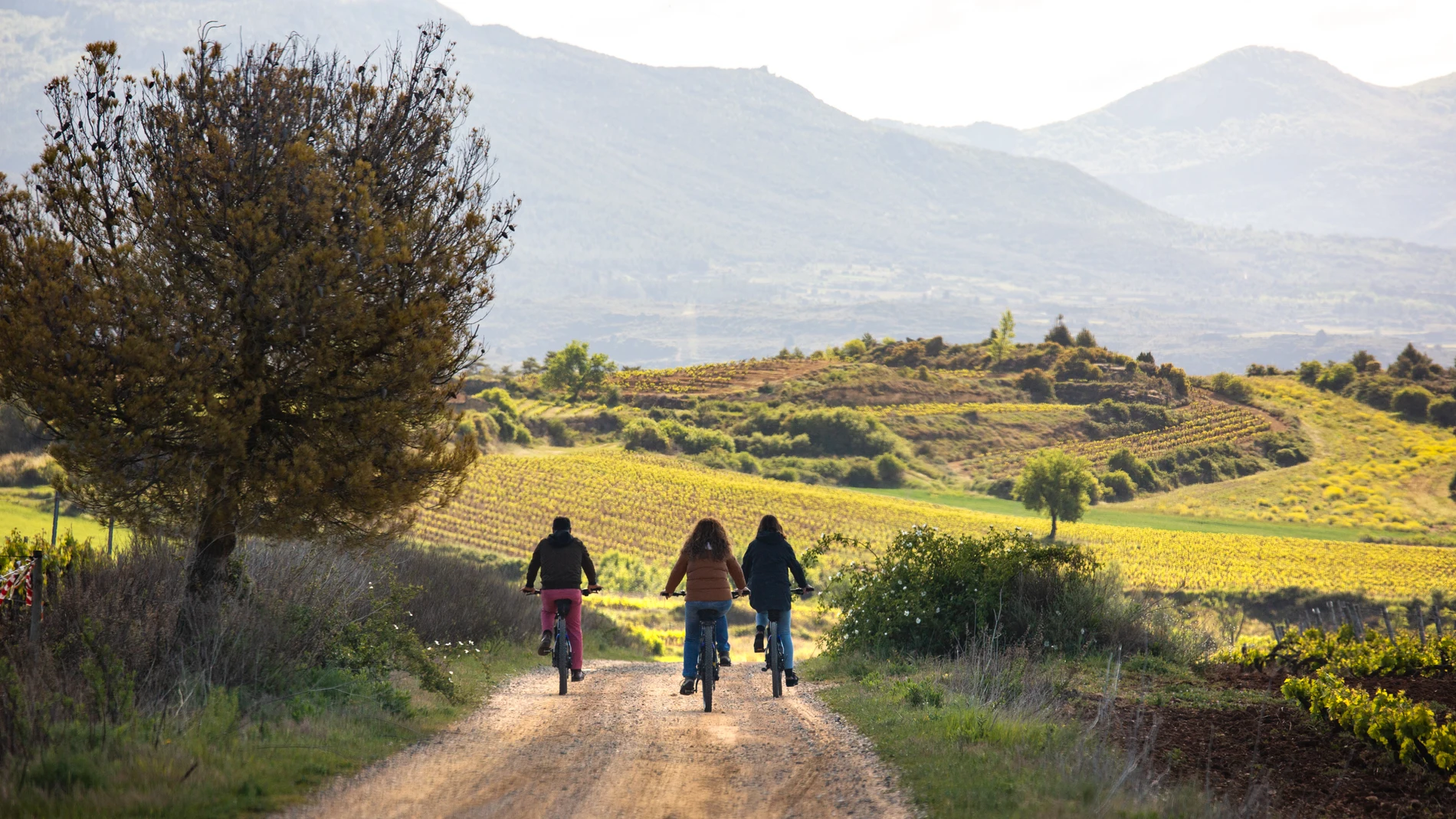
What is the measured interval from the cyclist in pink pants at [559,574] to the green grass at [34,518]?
15277 millimetres

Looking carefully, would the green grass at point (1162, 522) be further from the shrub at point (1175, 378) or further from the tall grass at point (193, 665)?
the tall grass at point (193, 665)

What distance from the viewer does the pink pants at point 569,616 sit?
44.5 feet

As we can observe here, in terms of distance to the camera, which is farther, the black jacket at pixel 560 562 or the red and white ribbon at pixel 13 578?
the black jacket at pixel 560 562

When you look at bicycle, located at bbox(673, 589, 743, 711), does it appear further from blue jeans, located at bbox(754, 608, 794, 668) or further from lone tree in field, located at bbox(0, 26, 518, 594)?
lone tree in field, located at bbox(0, 26, 518, 594)

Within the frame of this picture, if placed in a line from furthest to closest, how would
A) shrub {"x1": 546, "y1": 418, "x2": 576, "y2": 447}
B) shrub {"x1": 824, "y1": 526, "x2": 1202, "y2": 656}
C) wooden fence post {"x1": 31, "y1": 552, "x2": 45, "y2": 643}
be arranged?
1. shrub {"x1": 546, "y1": 418, "x2": 576, "y2": 447}
2. shrub {"x1": 824, "y1": 526, "x2": 1202, "y2": 656}
3. wooden fence post {"x1": 31, "y1": 552, "x2": 45, "y2": 643}

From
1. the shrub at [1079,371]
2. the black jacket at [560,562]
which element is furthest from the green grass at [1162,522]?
the black jacket at [560,562]

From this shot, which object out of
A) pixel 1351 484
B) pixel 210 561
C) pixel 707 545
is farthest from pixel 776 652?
pixel 1351 484

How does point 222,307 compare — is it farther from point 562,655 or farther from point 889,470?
point 889,470

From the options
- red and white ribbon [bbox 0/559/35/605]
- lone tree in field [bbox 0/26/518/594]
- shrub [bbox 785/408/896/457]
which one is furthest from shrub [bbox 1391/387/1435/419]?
red and white ribbon [bbox 0/559/35/605]

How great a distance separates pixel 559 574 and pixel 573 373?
354 ft

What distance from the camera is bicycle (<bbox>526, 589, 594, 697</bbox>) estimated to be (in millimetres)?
13562

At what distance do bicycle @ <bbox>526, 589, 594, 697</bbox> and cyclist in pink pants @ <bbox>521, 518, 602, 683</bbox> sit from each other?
5 centimetres

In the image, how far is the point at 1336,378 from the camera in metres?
131

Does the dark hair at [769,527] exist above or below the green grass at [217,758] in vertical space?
above
